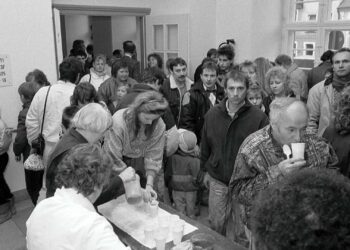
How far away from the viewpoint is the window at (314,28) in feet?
17.3

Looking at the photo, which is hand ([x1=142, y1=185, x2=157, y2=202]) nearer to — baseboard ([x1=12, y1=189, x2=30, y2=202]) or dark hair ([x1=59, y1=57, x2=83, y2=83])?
dark hair ([x1=59, y1=57, x2=83, y2=83])

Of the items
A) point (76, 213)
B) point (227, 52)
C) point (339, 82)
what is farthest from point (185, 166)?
point (76, 213)

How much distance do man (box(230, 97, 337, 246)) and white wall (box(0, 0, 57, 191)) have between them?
287cm

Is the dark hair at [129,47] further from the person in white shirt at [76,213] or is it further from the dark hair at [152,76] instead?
the person in white shirt at [76,213]

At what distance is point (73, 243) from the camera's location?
1312 millimetres

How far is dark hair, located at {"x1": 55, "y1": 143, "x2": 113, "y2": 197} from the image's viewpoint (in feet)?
5.16

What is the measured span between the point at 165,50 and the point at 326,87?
11.1ft

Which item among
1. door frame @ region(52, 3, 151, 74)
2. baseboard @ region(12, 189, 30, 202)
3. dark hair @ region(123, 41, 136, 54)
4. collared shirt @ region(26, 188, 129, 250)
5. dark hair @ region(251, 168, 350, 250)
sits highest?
door frame @ region(52, 3, 151, 74)

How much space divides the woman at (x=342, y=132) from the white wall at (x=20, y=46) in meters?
3.24

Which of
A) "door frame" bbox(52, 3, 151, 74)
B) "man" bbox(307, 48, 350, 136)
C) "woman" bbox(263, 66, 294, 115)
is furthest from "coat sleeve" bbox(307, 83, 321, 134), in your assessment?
"door frame" bbox(52, 3, 151, 74)

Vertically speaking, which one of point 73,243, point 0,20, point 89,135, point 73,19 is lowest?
point 73,243

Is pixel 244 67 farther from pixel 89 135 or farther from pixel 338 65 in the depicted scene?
pixel 89 135

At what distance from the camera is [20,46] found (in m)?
3.80

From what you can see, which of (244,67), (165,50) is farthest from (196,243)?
(165,50)
